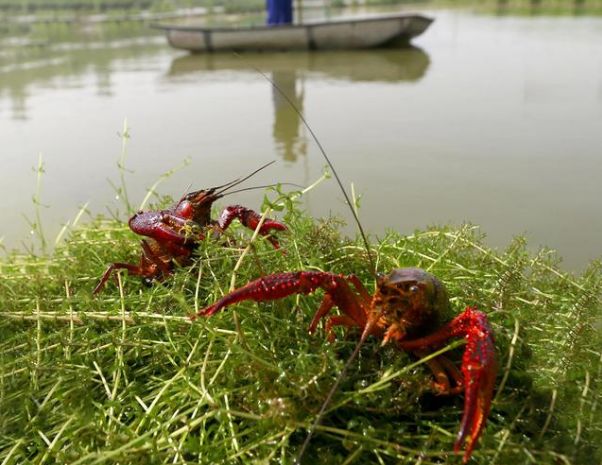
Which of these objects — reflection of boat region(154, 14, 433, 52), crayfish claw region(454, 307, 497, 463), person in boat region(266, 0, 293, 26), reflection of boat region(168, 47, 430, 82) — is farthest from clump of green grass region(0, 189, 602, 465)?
person in boat region(266, 0, 293, 26)

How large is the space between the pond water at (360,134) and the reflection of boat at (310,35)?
1264 mm

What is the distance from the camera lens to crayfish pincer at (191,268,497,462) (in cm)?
229

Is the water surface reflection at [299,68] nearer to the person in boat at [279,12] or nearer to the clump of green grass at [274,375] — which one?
the person in boat at [279,12]

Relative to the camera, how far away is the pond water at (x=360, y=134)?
5.74m

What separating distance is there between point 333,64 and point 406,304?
45.7 feet

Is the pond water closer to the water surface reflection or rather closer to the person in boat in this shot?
the water surface reflection

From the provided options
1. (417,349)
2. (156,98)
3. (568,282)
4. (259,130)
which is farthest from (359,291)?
(156,98)

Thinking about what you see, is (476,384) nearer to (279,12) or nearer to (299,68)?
(299,68)

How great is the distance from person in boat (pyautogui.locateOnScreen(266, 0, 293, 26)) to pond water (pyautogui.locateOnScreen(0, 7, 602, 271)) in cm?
329

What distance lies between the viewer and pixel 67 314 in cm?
287

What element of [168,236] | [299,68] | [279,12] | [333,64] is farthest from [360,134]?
[279,12]

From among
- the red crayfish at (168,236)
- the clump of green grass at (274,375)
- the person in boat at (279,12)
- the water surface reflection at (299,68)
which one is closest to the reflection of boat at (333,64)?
the water surface reflection at (299,68)

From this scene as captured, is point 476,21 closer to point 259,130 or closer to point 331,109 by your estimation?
point 331,109

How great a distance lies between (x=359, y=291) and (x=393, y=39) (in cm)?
1613
